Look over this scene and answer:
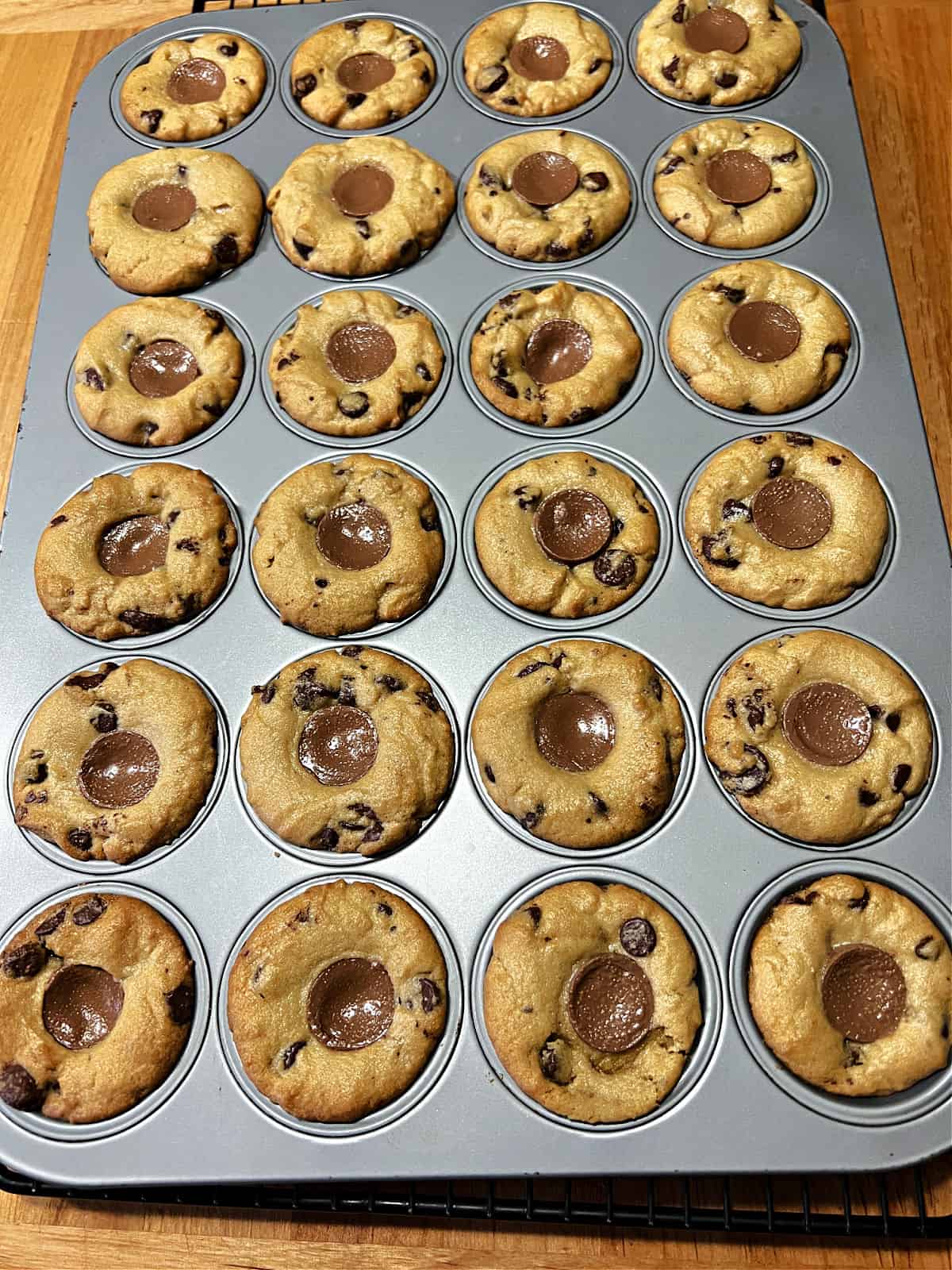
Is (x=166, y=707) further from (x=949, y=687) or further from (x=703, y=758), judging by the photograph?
(x=949, y=687)

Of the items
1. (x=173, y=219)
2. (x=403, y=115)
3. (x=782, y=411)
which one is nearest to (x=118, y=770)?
(x=173, y=219)

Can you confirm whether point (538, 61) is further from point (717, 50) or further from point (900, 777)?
point (900, 777)

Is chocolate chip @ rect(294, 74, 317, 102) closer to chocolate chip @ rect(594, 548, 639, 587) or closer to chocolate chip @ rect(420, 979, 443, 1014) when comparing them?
chocolate chip @ rect(594, 548, 639, 587)

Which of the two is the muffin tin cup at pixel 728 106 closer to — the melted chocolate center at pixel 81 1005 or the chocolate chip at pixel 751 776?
the chocolate chip at pixel 751 776

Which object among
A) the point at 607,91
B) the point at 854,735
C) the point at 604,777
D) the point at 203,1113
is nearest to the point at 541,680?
the point at 604,777

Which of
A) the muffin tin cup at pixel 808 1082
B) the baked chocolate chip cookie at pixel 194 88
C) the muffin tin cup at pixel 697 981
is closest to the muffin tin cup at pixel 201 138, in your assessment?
the baked chocolate chip cookie at pixel 194 88

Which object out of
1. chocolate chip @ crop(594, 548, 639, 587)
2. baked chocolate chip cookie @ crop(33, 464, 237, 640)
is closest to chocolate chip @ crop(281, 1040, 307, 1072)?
baked chocolate chip cookie @ crop(33, 464, 237, 640)
